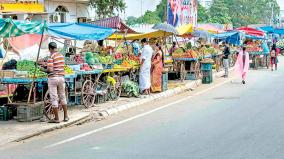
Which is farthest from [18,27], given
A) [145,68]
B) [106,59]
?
[145,68]

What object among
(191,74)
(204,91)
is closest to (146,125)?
(204,91)

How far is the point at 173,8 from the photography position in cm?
3350

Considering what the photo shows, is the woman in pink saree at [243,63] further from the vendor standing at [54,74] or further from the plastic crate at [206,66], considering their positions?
the vendor standing at [54,74]

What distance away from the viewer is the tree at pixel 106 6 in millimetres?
31812

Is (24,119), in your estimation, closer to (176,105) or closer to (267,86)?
(176,105)

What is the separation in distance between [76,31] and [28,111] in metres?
2.94

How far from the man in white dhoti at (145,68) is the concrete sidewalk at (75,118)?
0.39m

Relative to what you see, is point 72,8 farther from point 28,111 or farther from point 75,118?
point 28,111

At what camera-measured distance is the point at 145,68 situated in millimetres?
16344

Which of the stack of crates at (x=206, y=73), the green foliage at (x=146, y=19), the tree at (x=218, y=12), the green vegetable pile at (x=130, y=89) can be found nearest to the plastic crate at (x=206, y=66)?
the stack of crates at (x=206, y=73)

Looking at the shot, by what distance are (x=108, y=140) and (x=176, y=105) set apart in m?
5.37

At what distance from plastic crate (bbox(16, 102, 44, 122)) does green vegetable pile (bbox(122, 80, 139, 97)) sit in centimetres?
479

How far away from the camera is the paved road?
8062 millimetres

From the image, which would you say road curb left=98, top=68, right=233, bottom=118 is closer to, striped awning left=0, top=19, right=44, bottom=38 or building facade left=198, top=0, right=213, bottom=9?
striped awning left=0, top=19, right=44, bottom=38
